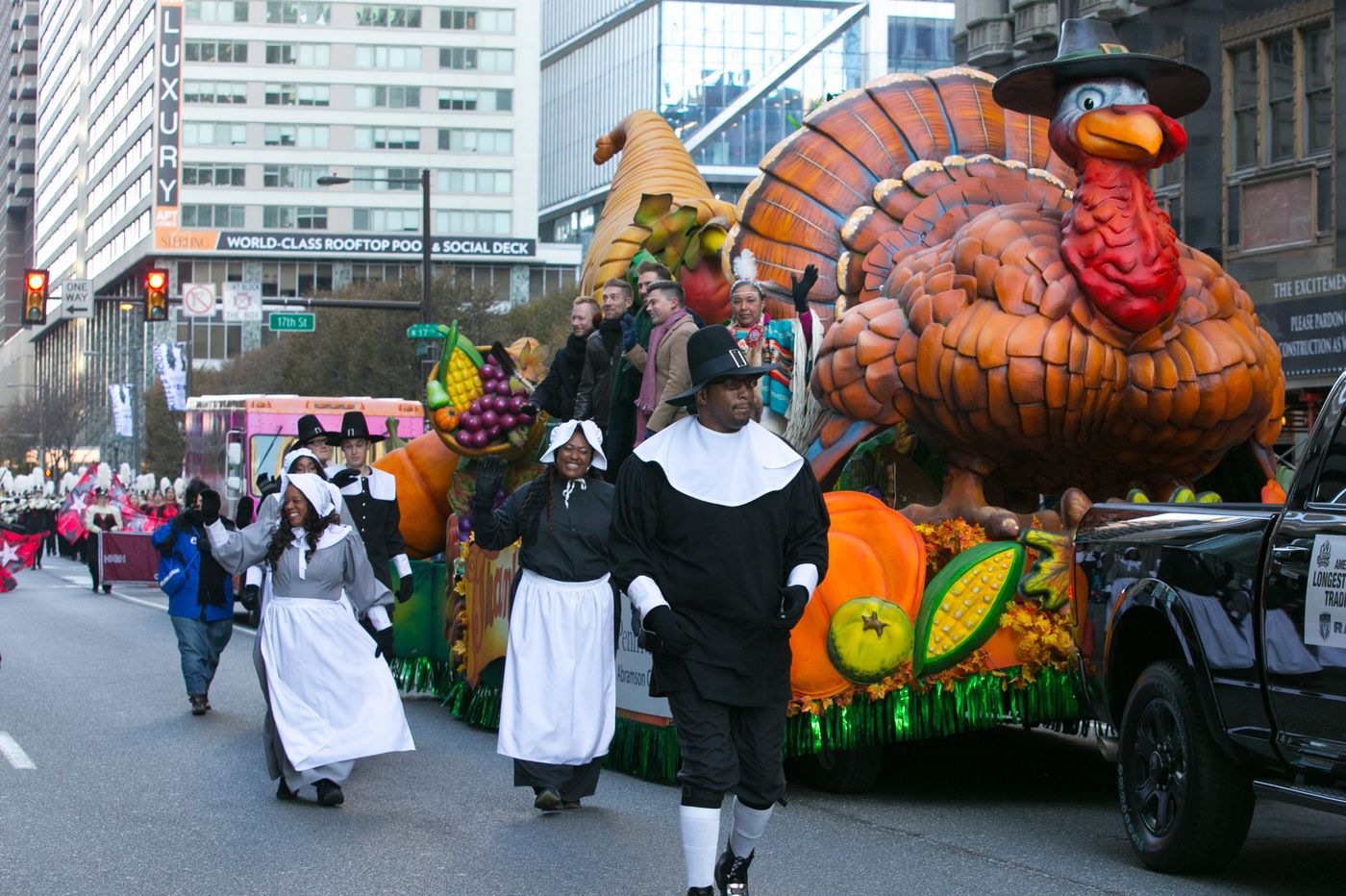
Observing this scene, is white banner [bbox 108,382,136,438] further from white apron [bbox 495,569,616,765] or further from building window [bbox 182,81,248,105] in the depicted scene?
white apron [bbox 495,569,616,765]

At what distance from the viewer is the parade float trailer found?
873 cm

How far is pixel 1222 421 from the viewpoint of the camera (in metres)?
9.41

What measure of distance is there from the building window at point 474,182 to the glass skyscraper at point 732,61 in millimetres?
4670

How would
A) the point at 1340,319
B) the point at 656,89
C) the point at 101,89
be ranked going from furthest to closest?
the point at 101,89 → the point at 656,89 → the point at 1340,319

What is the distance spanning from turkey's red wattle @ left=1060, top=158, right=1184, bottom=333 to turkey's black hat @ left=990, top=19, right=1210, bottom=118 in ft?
1.73

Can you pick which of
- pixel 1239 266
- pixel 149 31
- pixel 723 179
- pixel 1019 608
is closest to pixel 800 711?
pixel 1019 608

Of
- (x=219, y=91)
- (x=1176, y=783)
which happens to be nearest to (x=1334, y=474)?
(x=1176, y=783)

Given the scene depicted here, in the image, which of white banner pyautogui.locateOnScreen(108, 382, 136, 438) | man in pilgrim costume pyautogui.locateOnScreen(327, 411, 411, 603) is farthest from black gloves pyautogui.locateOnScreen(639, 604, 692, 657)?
white banner pyautogui.locateOnScreen(108, 382, 136, 438)

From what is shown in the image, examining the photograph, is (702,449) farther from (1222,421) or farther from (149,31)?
(149,31)

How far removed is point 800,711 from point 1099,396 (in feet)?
7.10

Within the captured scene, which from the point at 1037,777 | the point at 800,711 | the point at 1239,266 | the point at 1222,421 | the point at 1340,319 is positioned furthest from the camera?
the point at 1239,266

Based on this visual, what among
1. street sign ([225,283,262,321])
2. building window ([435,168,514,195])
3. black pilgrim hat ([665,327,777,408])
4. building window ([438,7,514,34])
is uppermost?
A: building window ([438,7,514,34])

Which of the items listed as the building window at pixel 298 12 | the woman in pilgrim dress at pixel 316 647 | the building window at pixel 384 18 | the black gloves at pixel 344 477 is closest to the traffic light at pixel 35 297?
the black gloves at pixel 344 477

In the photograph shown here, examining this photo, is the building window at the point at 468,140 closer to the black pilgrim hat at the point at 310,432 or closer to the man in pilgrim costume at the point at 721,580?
the black pilgrim hat at the point at 310,432
